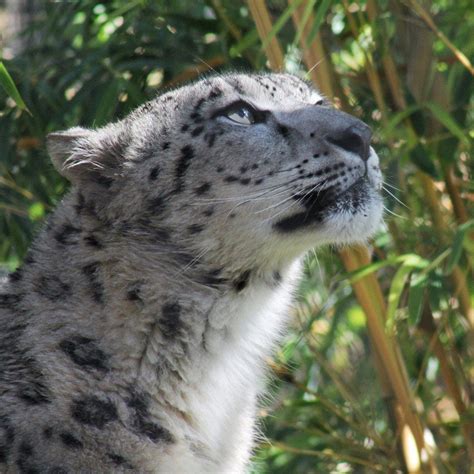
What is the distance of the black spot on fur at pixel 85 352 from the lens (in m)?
2.85

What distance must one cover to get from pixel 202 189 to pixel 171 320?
1.21 ft

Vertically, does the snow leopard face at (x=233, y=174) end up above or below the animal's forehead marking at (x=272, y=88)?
below

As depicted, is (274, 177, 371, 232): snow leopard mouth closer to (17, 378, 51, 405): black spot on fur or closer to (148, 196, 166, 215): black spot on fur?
(148, 196, 166, 215): black spot on fur

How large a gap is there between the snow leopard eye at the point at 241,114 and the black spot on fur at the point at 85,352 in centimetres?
73

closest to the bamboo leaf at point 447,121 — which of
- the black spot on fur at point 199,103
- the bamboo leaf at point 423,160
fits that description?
the bamboo leaf at point 423,160

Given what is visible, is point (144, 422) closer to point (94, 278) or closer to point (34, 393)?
point (34, 393)

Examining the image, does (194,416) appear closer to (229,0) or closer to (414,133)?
(414,133)

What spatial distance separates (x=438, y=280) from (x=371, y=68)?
770 millimetres

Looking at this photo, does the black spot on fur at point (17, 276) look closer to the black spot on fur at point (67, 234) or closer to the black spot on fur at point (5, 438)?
the black spot on fur at point (67, 234)

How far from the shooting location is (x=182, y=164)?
302 cm

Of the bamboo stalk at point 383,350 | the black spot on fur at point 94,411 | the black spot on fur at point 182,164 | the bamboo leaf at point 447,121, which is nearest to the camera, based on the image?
the black spot on fur at point 94,411

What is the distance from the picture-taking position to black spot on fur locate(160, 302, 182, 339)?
2936mm

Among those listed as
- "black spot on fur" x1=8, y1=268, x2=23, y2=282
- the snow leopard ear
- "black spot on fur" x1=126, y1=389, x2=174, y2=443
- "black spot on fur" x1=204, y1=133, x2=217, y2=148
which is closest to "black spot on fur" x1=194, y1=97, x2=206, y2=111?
"black spot on fur" x1=204, y1=133, x2=217, y2=148

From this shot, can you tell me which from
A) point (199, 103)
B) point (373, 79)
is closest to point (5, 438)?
point (199, 103)
